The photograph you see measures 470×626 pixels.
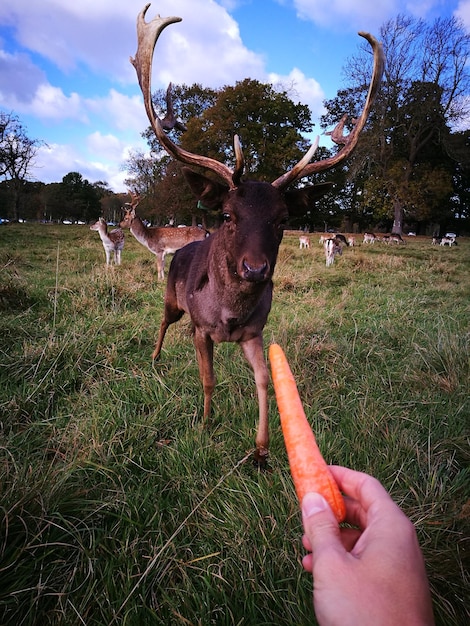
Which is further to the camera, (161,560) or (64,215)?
(64,215)

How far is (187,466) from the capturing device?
217 centimetres

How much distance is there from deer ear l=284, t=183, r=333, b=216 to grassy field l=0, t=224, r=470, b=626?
1.54 metres

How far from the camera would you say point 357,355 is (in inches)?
158

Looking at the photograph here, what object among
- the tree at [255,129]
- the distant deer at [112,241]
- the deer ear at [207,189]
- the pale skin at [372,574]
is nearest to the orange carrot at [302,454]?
the pale skin at [372,574]

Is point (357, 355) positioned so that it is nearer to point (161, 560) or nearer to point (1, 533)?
point (161, 560)

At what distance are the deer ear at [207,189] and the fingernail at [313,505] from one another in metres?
2.30

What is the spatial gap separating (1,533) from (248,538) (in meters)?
1.06

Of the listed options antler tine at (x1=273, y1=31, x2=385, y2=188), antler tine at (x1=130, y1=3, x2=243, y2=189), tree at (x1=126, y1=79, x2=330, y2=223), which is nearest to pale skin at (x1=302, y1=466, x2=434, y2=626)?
antler tine at (x1=273, y1=31, x2=385, y2=188)

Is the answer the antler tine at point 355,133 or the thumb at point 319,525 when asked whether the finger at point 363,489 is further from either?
the antler tine at point 355,133

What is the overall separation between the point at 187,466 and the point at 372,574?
1.51 meters

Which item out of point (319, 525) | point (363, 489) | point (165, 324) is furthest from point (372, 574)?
point (165, 324)

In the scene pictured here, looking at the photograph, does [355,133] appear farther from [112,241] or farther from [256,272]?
[112,241]

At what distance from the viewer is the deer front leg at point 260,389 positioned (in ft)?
7.78

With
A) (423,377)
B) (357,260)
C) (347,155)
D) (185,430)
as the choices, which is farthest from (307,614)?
(357,260)
